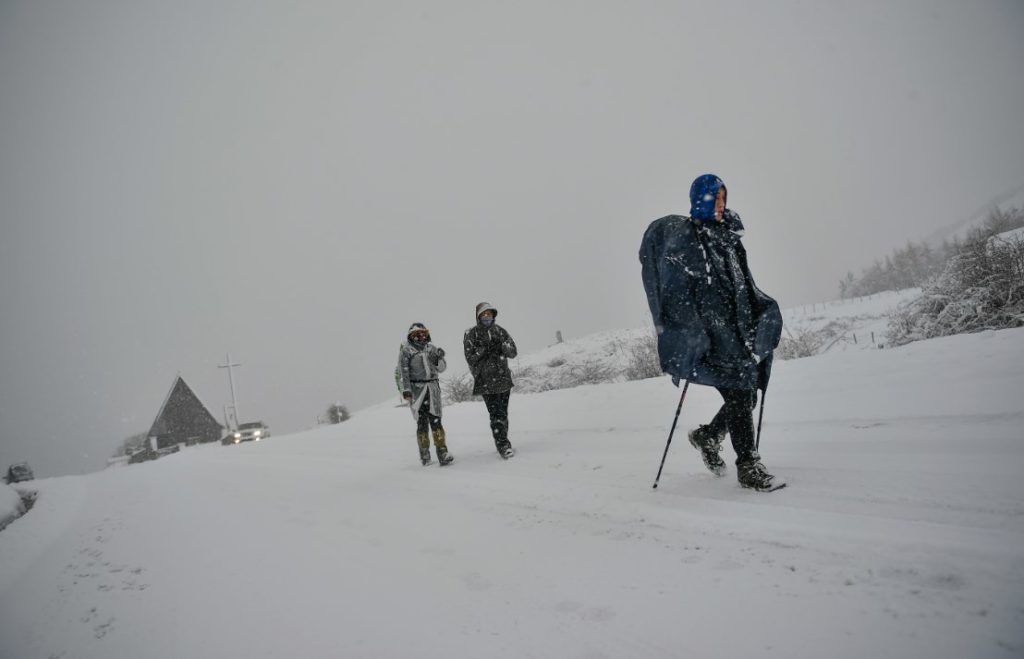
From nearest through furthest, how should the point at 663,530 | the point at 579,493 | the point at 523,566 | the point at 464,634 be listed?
the point at 464,634 < the point at 523,566 < the point at 663,530 < the point at 579,493

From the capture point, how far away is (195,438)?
33.0 metres

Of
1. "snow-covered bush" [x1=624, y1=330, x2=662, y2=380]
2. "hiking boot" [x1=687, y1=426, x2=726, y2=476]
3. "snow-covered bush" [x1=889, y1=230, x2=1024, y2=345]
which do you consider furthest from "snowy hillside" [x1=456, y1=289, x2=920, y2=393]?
"hiking boot" [x1=687, y1=426, x2=726, y2=476]

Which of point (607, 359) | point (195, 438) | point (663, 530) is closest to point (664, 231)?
point (663, 530)

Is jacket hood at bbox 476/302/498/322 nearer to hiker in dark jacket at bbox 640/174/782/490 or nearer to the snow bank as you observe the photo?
hiker in dark jacket at bbox 640/174/782/490

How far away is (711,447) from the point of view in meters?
3.20

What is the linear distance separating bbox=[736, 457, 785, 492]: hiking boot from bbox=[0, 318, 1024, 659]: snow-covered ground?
0.08 m

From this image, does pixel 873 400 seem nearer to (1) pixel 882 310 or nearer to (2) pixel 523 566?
(2) pixel 523 566

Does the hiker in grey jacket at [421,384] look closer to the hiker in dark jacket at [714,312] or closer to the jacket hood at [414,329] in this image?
the jacket hood at [414,329]

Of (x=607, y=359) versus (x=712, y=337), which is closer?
(x=712, y=337)

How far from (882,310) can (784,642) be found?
1715 centimetres

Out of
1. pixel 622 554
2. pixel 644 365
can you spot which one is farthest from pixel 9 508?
pixel 644 365

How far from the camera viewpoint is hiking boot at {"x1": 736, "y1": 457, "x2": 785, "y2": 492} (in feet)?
9.04

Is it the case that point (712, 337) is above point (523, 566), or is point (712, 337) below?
above

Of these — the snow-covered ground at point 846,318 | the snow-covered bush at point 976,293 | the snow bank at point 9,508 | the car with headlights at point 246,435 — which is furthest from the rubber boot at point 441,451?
the car with headlights at point 246,435
